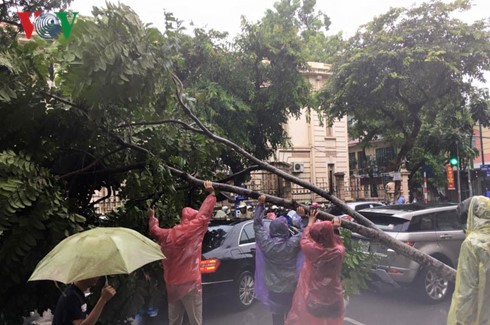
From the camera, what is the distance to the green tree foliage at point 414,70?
1598cm

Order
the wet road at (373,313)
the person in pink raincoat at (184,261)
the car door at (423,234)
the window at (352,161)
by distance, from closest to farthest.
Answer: the person in pink raincoat at (184,261) → the wet road at (373,313) → the car door at (423,234) → the window at (352,161)

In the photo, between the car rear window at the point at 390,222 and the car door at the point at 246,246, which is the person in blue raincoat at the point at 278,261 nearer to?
the car door at the point at 246,246

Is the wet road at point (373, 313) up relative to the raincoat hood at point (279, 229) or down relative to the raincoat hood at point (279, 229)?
down

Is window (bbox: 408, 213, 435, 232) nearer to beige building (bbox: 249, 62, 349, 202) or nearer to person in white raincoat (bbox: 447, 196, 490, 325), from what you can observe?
person in white raincoat (bbox: 447, 196, 490, 325)

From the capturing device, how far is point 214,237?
709 cm

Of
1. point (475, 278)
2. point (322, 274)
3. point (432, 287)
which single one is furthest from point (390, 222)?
point (475, 278)

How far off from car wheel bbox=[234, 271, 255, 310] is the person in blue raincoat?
2.19 meters

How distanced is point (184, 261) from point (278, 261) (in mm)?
1014

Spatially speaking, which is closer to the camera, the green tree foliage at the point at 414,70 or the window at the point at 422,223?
the window at the point at 422,223

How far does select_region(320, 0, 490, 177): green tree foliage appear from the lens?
15984 millimetres

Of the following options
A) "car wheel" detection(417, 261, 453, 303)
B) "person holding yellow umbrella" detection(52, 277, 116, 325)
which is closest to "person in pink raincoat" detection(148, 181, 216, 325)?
"person holding yellow umbrella" detection(52, 277, 116, 325)

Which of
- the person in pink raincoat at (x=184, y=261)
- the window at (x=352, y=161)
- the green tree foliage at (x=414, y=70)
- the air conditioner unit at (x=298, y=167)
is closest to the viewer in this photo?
the person in pink raincoat at (x=184, y=261)

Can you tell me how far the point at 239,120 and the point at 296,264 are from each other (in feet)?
32.9

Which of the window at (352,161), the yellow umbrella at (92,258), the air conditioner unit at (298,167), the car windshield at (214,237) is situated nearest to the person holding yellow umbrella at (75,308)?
the yellow umbrella at (92,258)
